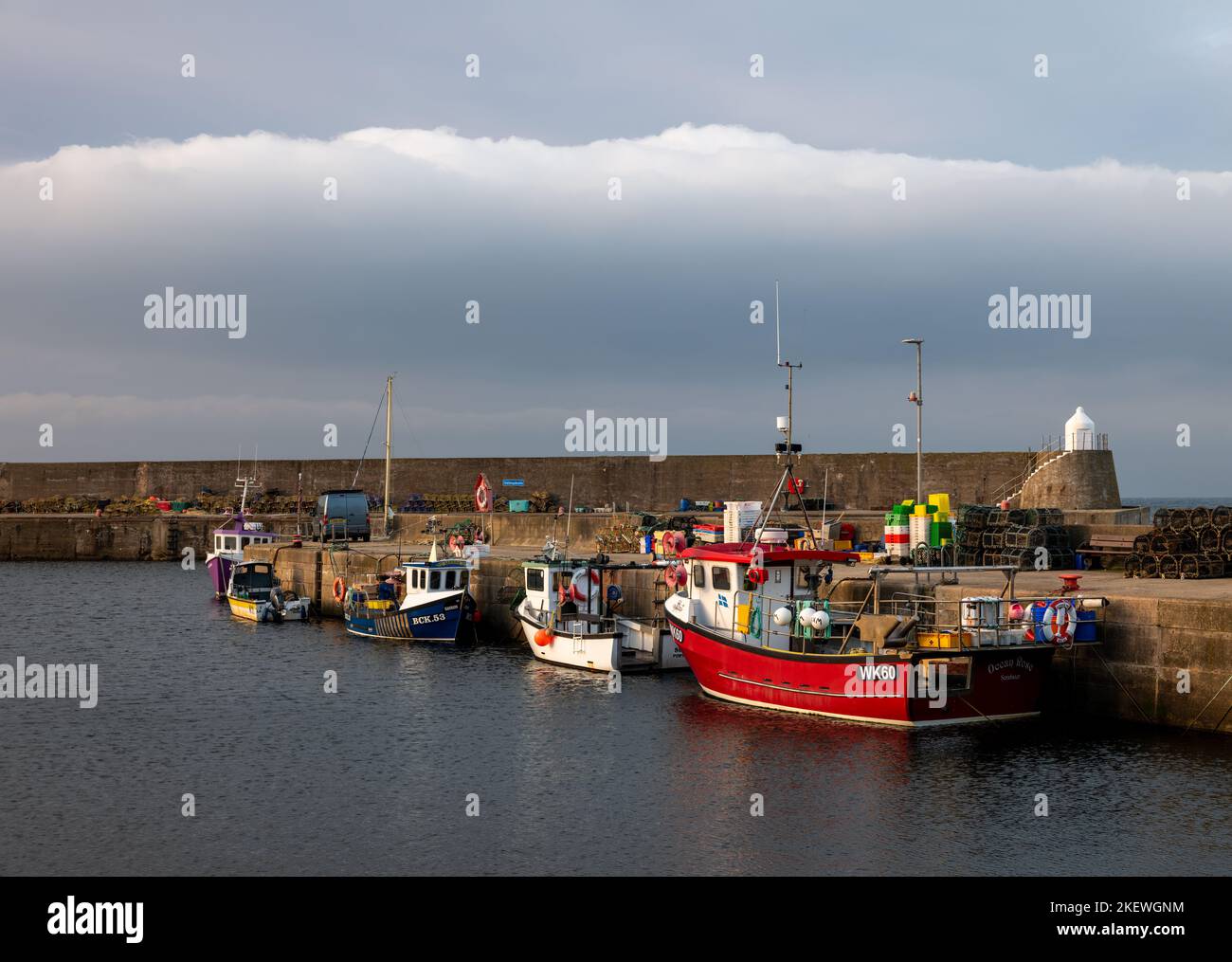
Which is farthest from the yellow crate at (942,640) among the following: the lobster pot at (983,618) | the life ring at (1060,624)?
the life ring at (1060,624)

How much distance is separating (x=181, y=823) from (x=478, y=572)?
2296cm

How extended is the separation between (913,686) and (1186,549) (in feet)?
31.7

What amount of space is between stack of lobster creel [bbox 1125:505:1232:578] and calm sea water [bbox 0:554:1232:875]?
683 cm

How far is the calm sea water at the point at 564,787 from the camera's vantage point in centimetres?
1620

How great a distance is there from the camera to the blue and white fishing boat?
121 ft

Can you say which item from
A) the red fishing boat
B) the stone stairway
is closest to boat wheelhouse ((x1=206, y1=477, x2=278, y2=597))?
the red fishing boat

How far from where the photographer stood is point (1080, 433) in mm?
43250

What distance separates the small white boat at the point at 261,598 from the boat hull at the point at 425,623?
24.8 feet

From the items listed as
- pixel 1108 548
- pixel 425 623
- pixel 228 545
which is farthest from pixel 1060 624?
pixel 228 545

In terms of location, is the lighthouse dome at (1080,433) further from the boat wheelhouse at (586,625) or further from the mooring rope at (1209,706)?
the mooring rope at (1209,706)

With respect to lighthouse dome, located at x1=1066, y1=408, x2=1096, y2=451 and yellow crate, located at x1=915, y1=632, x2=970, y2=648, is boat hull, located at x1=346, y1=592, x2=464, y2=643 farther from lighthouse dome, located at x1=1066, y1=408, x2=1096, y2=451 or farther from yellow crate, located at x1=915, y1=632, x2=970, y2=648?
lighthouse dome, located at x1=1066, y1=408, x2=1096, y2=451

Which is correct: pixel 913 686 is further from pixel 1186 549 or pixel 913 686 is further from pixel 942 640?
pixel 1186 549

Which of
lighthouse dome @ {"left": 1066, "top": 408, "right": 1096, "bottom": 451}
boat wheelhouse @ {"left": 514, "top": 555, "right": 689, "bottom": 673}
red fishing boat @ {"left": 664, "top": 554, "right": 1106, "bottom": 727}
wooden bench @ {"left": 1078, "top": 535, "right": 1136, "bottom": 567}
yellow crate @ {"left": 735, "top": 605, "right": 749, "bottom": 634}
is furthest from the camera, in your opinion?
lighthouse dome @ {"left": 1066, "top": 408, "right": 1096, "bottom": 451}
